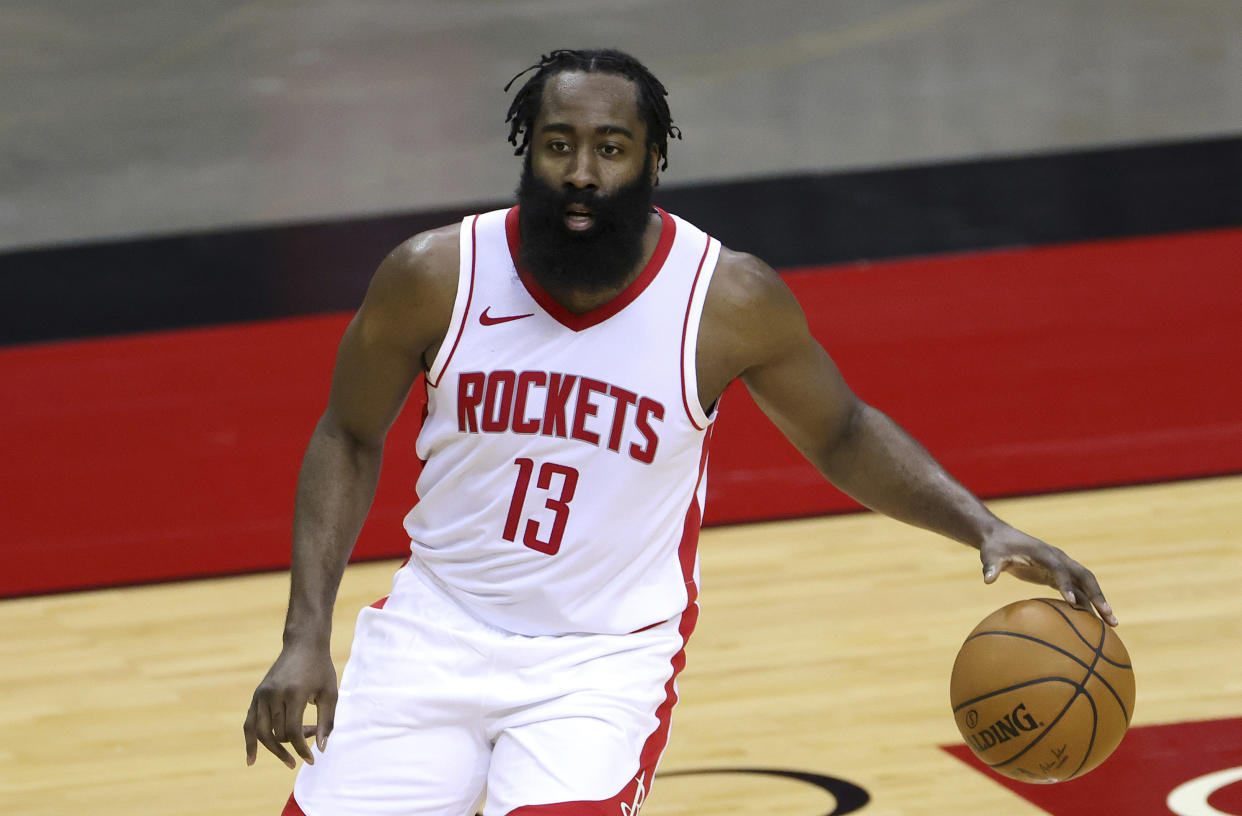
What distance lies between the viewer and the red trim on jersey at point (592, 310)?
273 centimetres

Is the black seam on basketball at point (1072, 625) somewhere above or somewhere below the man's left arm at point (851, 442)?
below

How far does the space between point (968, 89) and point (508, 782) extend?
5.98 meters

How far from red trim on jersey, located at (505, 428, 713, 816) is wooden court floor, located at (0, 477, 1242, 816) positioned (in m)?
1.16

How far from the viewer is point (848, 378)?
21.4 ft

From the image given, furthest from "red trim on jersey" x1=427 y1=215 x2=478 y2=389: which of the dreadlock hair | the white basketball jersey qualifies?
the dreadlock hair

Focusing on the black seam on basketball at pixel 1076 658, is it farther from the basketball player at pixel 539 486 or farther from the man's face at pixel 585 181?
the man's face at pixel 585 181

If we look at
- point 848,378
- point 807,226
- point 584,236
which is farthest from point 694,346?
point 807,226

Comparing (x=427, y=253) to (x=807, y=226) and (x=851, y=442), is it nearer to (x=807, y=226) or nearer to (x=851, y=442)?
(x=851, y=442)

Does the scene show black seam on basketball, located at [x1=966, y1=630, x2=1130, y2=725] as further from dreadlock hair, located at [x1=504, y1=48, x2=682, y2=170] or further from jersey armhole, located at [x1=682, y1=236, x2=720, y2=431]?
dreadlock hair, located at [x1=504, y1=48, x2=682, y2=170]

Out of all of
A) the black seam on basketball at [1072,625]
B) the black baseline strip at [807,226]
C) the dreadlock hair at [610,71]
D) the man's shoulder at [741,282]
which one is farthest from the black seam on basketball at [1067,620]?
the black baseline strip at [807,226]

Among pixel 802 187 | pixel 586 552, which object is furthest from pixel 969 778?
pixel 802 187

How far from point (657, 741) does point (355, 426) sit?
0.69 metres

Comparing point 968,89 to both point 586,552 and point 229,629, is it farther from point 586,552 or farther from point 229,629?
point 586,552

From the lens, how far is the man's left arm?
2.75 meters
